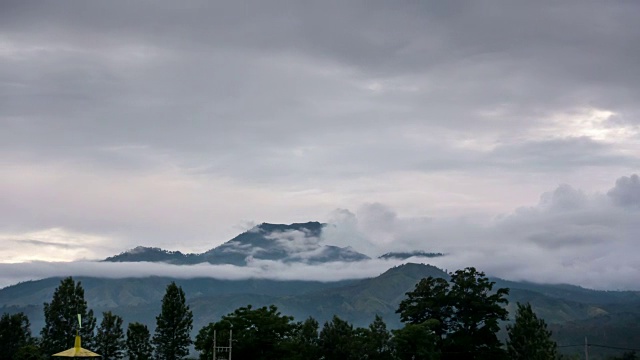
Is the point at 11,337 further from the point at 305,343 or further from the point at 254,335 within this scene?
the point at 305,343

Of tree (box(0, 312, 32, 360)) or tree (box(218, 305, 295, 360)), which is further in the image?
tree (box(0, 312, 32, 360))

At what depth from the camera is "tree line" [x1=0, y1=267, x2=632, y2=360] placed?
103 metres

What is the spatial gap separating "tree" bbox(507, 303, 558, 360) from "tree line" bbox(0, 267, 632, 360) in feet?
0.48

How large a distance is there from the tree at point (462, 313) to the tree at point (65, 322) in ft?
170

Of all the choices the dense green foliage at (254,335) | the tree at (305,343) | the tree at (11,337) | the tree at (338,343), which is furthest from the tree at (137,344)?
the tree at (338,343)

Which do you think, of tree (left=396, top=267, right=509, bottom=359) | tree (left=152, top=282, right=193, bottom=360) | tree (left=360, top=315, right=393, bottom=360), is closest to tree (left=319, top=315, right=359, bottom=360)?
tree (left=360, top=315, right=393, bottom=360)

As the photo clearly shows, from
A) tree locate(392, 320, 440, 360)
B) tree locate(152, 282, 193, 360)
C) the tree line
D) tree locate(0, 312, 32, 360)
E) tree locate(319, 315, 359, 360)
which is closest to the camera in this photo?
tree locate(392, 320, 440, 360)

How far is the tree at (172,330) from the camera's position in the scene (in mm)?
117438

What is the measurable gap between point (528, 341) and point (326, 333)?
30.2 m

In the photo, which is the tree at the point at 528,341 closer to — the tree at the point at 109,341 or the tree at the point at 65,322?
the tree at the point at 109,341

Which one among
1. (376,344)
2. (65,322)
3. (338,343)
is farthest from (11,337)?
(376,344)

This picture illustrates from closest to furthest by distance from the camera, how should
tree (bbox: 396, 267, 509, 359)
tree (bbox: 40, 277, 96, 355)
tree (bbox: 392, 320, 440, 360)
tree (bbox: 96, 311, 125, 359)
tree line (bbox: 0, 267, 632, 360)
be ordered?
1. tree (bbox: 392, 320, 440, 360)
2. tree line (bbox: 0, 267, 632, 360)
3. tree (bbox: 396, 267, 509, 359)
4. tree (bbox: 40, 277, 96, 355)
5. tree (bbox: 96, 311, 125, 359)

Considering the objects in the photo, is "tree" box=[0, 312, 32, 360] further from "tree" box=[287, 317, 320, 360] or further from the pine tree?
the pine tree

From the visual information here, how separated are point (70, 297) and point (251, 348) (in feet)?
113
